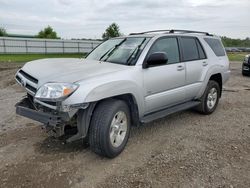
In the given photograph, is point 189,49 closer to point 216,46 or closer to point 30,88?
point 216,46

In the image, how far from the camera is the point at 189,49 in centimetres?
527

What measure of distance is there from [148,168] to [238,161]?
134 cm

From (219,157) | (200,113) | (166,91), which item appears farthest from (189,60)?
(219,157)

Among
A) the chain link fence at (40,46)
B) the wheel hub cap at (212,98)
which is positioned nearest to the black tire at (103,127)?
the wheel hub cap at (212,98)

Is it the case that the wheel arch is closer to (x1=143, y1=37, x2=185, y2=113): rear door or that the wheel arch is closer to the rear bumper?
(x1=143, y1=37, x2=185, y2=113): rear door

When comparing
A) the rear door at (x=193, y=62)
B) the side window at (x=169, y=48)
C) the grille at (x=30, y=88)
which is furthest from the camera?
the rear door at (x=193, y=62)

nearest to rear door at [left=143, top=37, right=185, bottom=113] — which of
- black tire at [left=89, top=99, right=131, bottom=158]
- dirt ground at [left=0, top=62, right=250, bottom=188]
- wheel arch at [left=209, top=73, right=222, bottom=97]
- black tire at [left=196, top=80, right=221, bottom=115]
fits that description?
dirt ground at [left=0, top=62, right=250, bottom=188]

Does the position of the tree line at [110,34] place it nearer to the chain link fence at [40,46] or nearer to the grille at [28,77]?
the chain link fence at [40,46]

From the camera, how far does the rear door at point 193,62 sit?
200 inches

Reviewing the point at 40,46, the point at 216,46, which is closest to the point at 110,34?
the point at 40,46

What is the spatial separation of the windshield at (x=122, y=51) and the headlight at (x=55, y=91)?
123 centimetres

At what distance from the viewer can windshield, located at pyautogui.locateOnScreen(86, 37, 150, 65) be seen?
419cm

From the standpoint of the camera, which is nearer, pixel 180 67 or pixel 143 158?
pixel 143 158

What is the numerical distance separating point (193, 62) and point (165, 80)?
3.74ft
